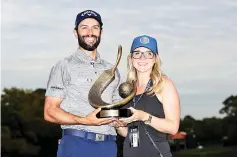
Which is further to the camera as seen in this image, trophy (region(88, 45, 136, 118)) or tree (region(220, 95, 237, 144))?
tree (region(220, 95, 237, 144))

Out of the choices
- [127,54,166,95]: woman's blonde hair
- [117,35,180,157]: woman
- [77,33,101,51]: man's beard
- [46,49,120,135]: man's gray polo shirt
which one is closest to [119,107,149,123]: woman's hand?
[117,35,180,157]: woman

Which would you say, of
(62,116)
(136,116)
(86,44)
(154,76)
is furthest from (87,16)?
(136,116)

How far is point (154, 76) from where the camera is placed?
18.7ft

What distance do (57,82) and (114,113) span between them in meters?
0.69

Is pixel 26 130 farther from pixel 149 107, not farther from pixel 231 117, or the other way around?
pixel 149 107

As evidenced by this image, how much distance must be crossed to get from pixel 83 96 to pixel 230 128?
90.6 meters

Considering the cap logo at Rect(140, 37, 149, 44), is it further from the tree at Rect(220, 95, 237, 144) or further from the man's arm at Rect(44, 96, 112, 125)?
the tree at Rect(220, 95, 237, 144)

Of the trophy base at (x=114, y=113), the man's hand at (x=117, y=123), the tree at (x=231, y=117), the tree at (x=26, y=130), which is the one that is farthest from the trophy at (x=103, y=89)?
the tree at (x=231, y=117)

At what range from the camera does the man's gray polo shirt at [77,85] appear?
580 cm

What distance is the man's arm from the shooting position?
217 inches

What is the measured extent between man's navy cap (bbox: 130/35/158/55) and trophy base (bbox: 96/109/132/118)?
0.68 meters

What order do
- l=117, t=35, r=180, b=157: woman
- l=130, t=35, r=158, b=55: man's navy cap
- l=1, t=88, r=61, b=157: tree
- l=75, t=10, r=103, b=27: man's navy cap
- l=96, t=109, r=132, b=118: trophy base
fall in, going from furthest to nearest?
1. l=1, t=88, r=61, b=157: tree
2. l=75, t=10, r=103, b=27: man's navy cap
3. l=130, t=35, r=158, b=55: man's navy cap
4. l=117, t=35, r=180, b=157: woman
5. l=96, t=109, r=132, b=118: trophy base

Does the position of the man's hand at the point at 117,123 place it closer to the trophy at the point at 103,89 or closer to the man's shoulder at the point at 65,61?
the trophy at the point at 103,89

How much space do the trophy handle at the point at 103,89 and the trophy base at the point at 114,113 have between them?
53mm
